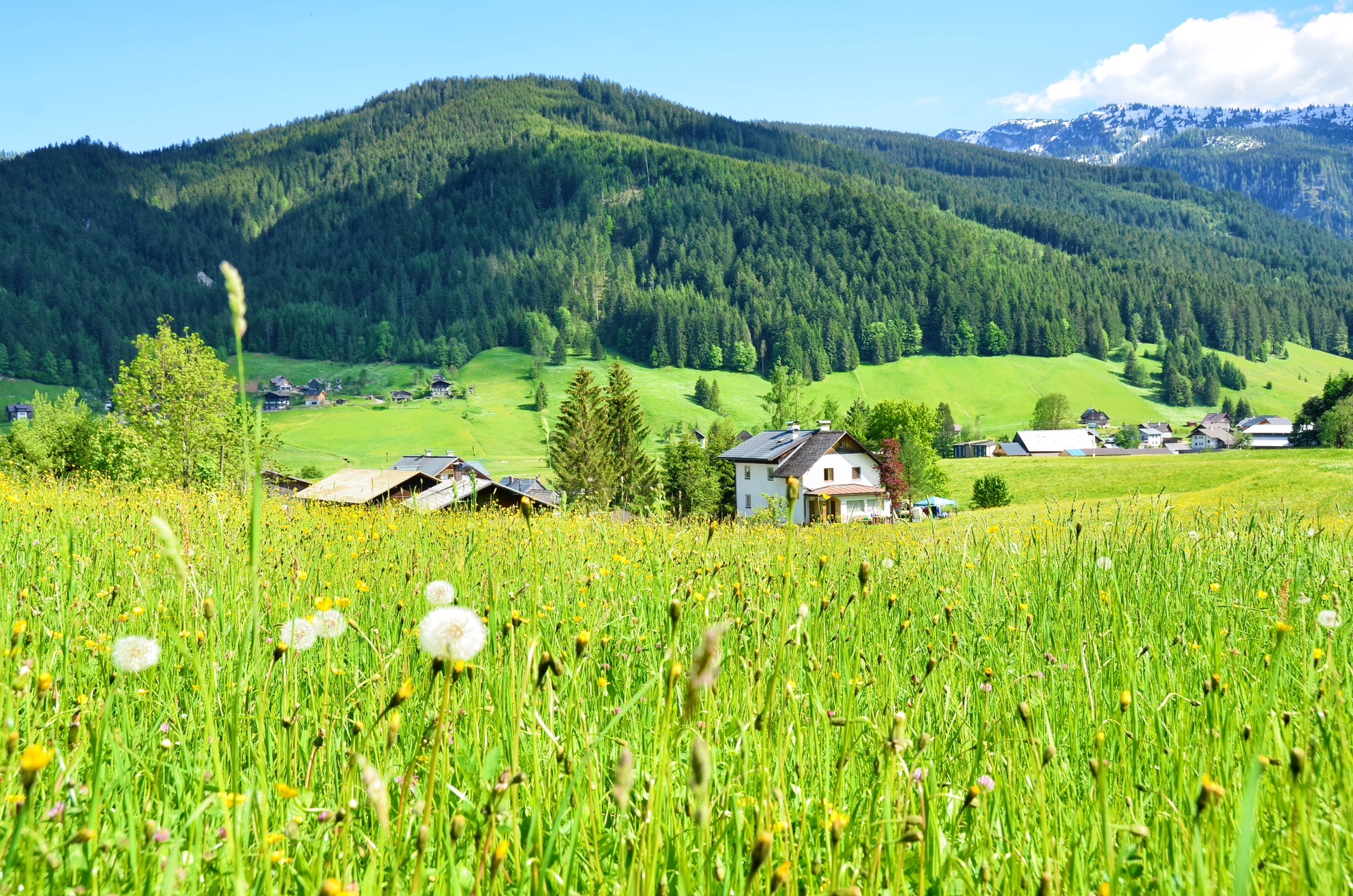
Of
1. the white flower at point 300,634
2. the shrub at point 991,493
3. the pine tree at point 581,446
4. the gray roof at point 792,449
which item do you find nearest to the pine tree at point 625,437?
the pine tree at point 581,446

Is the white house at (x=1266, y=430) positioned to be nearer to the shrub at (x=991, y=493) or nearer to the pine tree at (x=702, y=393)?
the pine tree at (x=702, y=393)

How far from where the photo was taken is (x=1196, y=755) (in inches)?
87.7

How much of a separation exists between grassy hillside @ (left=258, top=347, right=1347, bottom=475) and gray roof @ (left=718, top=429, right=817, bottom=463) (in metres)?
48.4

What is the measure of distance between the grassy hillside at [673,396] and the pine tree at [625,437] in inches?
1923

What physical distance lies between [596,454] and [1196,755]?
59.7 m

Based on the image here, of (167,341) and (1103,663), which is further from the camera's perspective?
(167,341)

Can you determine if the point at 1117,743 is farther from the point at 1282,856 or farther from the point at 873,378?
the point at 873,378

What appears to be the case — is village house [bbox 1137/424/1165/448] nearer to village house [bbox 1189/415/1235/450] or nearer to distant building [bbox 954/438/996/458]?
village house [bbox 1189/415/1235/450]

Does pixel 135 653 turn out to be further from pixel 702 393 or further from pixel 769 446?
pixel 702 393

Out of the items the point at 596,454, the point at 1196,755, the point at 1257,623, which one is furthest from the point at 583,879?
the point at 596,454

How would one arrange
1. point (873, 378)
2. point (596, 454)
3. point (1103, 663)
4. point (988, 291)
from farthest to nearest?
point (988, 291), point (873, 378), point (596, 454), point (1103, 663)

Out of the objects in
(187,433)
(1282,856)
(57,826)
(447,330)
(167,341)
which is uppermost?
(447,330)

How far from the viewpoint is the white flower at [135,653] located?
165 centimetres

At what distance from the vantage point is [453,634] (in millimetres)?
1329
